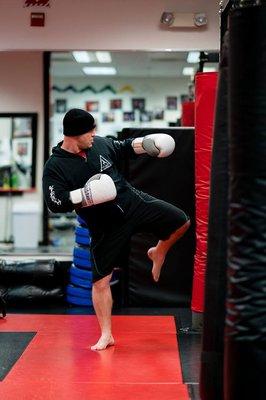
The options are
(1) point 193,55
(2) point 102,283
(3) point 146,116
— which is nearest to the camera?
(2) point 102,283

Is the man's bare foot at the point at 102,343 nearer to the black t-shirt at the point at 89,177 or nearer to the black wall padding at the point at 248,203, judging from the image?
the black t-shirt at the point at 89,177

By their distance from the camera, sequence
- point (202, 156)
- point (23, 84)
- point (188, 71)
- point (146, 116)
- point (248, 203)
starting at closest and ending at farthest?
point (248, 203), point (202, 156), point (23, 84), point (188, 71), point (146, 116)

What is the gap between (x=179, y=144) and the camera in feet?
16.8

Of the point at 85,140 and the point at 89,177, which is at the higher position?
the point at 85,140

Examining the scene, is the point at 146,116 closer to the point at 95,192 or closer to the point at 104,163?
the point at 104,163

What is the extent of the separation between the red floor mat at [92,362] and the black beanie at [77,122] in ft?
4.64

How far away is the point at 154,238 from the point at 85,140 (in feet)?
5.87

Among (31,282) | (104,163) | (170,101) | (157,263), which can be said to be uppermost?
(170,101)

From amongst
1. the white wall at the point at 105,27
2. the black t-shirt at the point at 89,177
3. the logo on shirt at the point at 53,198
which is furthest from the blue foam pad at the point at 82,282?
the white wall at the point at 105,27

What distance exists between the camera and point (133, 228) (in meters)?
3.80

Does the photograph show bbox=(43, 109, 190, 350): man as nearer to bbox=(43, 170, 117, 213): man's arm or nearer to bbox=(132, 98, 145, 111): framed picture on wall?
bbox=(43, 170, 117, 213): man's arm

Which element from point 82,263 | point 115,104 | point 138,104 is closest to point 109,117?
point 115,104

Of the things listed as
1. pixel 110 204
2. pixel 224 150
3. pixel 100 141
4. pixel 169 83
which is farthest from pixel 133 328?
pixel 169 83

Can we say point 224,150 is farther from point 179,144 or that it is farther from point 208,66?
point 208,66
